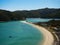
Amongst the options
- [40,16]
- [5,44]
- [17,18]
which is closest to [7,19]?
[17,18]

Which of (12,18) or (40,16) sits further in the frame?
(40,16)

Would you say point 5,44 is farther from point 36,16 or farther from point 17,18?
point 36,16

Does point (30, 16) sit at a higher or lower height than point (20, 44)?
lower

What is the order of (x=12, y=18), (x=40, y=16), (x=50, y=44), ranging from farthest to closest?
(x=40, y=16) < (x=12, y=18) < (x=50, y=44)

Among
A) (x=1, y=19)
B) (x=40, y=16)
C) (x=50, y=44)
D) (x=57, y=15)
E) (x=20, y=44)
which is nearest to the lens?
(x=50, y=44)

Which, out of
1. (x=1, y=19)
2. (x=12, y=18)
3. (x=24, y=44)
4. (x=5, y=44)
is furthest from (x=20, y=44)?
(x=12, y=18)

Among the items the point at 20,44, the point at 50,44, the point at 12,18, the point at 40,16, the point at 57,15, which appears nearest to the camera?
the point at 50,44

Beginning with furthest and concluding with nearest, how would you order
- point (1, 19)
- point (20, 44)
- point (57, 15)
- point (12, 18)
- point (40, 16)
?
point (40, 16)
point (57, 15)
point (12, 18)
point (1, 19)
point (20, 44)

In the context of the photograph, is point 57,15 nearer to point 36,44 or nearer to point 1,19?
point 1,19

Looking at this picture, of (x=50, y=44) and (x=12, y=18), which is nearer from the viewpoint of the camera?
(x=50, y=44)
